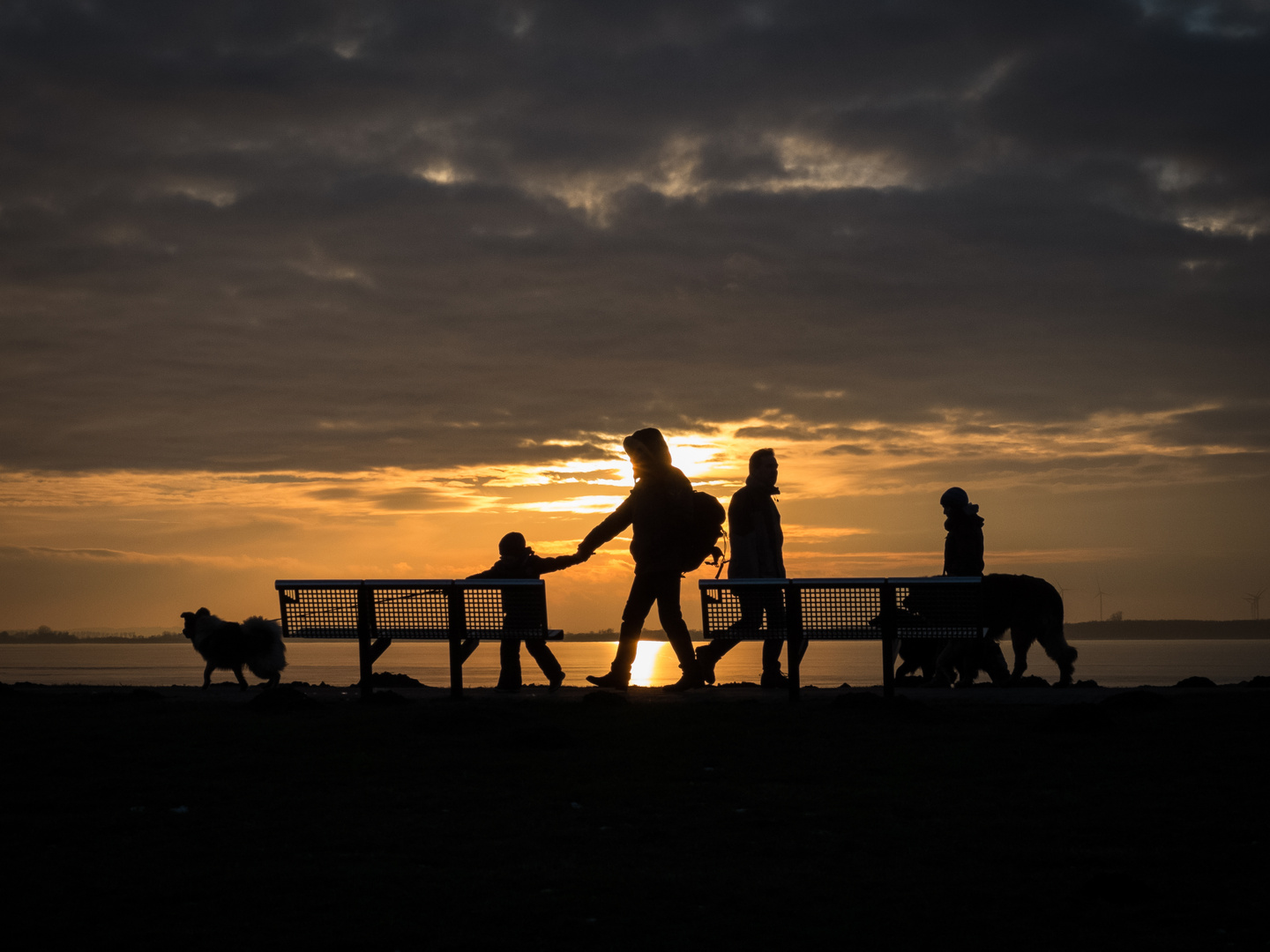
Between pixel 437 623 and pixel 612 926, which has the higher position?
pixel 437 623

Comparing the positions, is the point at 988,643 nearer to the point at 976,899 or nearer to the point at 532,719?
the point at 532,719

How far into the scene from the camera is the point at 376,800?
639cm

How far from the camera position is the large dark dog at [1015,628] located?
13.4 meters

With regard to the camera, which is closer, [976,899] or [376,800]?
[976,899]

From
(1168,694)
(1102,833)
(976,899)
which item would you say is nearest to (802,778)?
(1102,833)

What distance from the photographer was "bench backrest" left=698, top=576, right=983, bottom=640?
400 inches

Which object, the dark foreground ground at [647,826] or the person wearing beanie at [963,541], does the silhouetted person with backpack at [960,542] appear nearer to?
the person wearing beanie at [963,541]

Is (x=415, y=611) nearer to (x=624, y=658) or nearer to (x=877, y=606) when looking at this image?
(x=624, y=658)

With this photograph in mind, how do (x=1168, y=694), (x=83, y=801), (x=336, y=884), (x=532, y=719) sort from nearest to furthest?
1. (x=336, y=884)
2. (x=83, y=801)
3. (x=532, y=719)
4. (x=1168, y=694)

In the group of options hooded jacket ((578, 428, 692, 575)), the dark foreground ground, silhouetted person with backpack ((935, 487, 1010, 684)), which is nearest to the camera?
the dark foreground ground

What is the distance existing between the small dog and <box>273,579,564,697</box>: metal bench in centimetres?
342

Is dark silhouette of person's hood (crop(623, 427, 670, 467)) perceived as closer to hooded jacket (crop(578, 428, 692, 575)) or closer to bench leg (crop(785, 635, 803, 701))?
hooded jacket (crop(578, 428, 692, 575))

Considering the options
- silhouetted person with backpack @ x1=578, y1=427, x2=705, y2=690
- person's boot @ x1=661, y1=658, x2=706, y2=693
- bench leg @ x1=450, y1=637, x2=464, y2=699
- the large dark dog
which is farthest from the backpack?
the large dark dog

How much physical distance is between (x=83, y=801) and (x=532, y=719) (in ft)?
10.8
